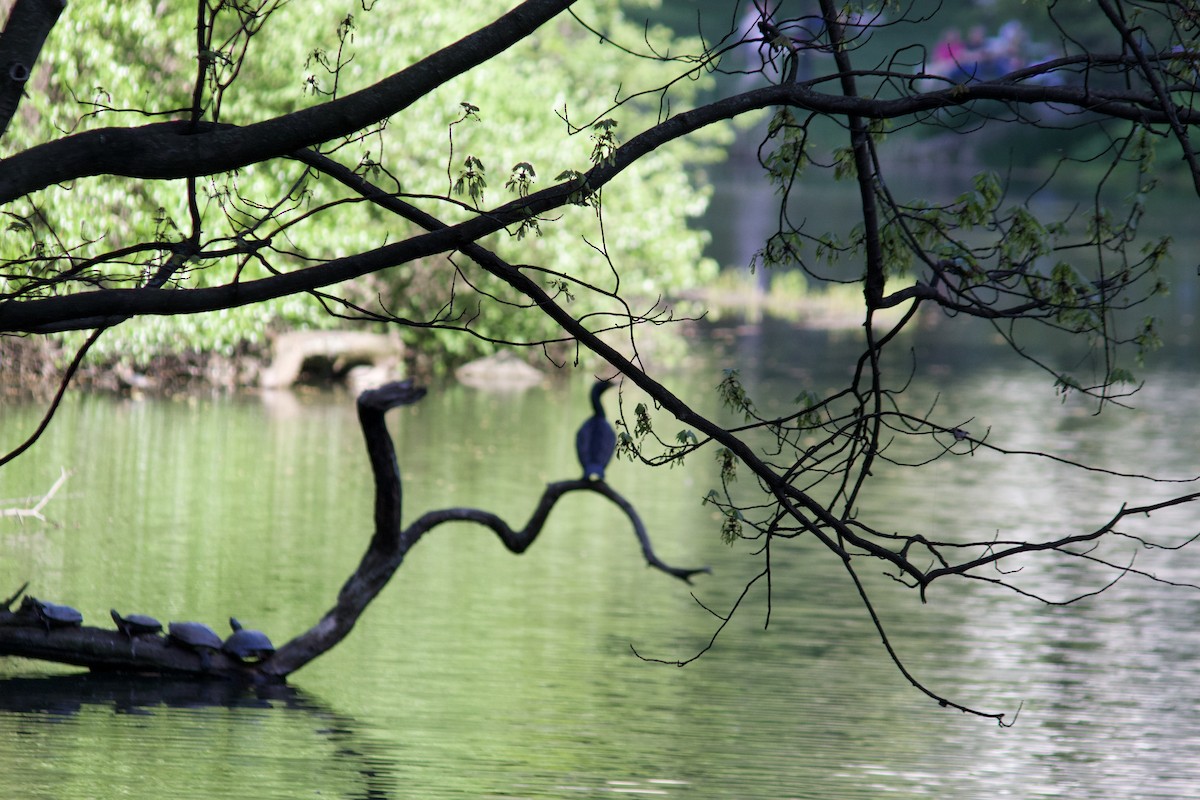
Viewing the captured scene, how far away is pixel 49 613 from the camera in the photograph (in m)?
8.22

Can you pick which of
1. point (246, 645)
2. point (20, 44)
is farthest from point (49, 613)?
point (20, 44)

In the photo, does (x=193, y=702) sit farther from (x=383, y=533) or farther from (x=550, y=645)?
(x=550, y=645)

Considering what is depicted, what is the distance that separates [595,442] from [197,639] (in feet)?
9.21

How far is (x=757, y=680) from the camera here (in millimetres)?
9398

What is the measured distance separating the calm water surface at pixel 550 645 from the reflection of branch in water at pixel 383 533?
10.2 inches

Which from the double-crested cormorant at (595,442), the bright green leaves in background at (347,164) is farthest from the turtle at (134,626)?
the bright green leaves in background at (347,164)

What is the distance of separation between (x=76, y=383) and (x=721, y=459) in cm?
1546

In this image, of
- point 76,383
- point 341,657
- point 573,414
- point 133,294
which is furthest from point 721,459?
point 76,383

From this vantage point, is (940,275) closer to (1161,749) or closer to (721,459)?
(721,459)

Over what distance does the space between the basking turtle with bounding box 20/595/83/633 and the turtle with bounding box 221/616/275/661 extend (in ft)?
2.75

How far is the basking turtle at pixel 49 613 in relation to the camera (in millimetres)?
8219

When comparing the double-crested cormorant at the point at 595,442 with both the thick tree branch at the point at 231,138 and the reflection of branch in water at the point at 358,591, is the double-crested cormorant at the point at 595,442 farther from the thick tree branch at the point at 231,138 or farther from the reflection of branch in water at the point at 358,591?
the thick tree branch at the point at 231,138

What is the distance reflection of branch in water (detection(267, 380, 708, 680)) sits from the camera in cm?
862

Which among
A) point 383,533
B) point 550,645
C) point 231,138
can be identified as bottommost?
point 550,645
